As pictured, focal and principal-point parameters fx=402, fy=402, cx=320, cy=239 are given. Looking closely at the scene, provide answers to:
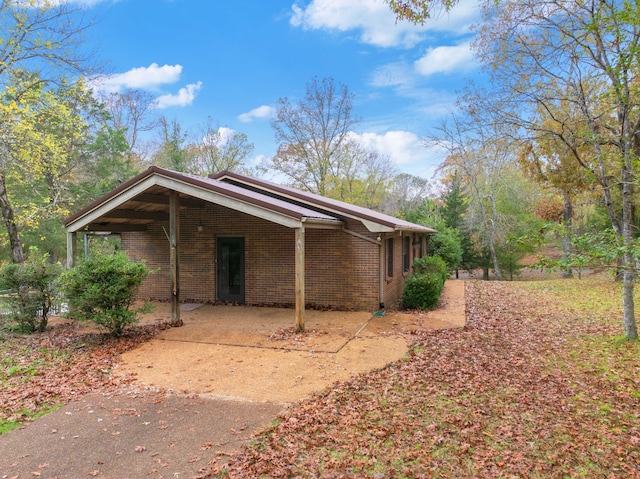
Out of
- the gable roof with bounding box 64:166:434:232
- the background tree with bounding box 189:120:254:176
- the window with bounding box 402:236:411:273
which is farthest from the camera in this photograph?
the background tree with bounding box 189:120:254:176

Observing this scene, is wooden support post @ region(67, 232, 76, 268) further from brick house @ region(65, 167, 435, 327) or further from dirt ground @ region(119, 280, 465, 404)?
dirt ground @ region(119, 280, 465, 404)

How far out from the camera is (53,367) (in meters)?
6.37

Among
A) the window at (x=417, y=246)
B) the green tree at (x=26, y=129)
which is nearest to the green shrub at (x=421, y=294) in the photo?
the window at (x=417, y=246)

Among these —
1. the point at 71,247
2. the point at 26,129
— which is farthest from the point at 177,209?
the point at 26,129

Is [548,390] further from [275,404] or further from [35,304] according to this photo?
[35,304]

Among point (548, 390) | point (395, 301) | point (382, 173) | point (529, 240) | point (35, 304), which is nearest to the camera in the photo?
point (529, 240)

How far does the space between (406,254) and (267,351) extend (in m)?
9.34

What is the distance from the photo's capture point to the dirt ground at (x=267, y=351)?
568cm

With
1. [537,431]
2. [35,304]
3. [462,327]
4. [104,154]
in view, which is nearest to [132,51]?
[104,154]

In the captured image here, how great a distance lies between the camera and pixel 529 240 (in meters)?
4.77

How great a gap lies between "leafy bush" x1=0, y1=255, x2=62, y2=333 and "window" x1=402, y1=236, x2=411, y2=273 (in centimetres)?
1059

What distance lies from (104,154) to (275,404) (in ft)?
60.5

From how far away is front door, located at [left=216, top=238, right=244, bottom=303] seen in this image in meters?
11.8

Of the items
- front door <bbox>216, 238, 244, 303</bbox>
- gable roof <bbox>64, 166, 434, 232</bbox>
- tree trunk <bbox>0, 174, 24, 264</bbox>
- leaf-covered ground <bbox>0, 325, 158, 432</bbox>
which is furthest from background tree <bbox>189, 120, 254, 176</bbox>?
leaf-covered ground <bbox>0, 325, 158, 432</bbox>
